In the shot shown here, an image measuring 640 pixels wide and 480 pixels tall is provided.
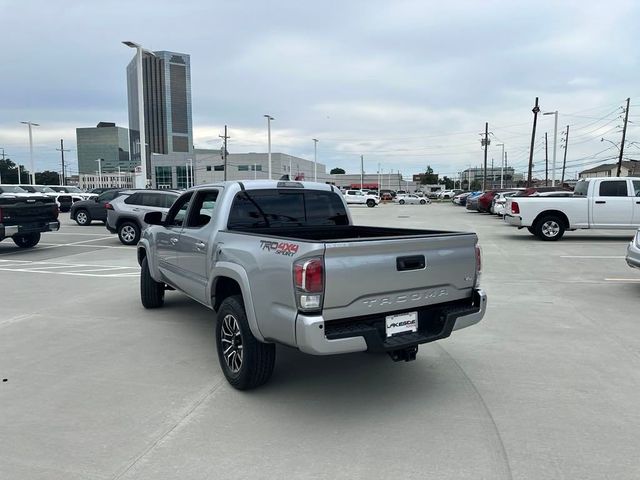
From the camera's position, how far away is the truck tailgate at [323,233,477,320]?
149 inches

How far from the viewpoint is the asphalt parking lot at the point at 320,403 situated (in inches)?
132

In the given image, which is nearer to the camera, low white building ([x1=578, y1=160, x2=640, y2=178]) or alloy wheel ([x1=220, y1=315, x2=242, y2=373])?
alloy wheel ([x1=220, y1=315, x2=242, y2=373])

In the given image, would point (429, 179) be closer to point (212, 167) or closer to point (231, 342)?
point (212, 167)

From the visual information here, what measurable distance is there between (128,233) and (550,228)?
43.0ft

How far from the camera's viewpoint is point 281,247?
12.9ft

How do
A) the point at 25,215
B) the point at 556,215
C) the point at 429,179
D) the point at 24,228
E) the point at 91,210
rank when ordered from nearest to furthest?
the point at 24,228 → the point at 25,215 → the point at 556,215 → the point at 91,210 → the point at 429,179

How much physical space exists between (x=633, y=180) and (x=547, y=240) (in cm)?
297

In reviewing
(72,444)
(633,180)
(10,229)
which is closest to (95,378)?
(72,444)

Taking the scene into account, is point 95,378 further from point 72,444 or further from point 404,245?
point 404,245

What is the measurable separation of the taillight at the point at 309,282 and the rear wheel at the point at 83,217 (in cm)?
2151

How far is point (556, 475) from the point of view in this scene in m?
3.19

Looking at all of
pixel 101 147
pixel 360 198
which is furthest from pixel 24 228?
pixel 101 147

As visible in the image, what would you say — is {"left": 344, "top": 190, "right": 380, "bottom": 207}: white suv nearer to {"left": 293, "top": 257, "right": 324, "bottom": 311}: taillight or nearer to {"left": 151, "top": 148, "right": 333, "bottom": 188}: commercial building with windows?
{"left": 293, "top": 257, "right": 324, "bottom": 311}: taillight

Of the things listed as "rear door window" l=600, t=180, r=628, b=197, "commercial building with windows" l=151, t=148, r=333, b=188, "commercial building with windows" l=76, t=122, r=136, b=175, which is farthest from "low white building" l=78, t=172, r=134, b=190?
"rear door window" l=600, t=180, r=628, b=197
